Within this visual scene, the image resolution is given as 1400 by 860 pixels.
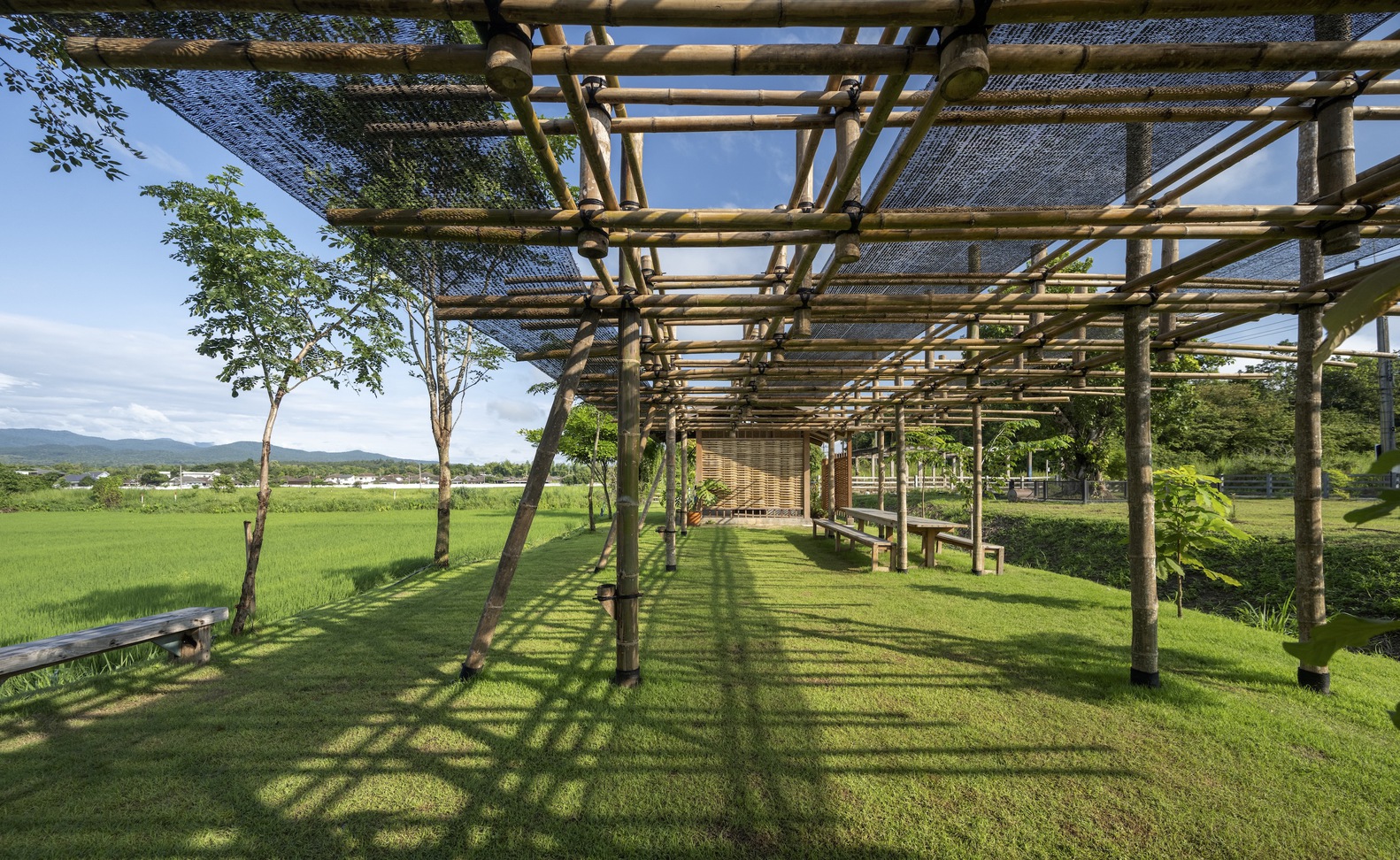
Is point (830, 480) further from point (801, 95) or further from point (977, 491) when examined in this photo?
point (801, 95)

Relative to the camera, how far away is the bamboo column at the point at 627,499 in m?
4.89

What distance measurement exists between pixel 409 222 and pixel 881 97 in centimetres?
279

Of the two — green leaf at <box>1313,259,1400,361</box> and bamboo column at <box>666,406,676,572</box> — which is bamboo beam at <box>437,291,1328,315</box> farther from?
bamboo column at <box>666,406,676,572</box>

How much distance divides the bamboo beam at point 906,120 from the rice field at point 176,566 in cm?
584

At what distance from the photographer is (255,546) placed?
6770mm

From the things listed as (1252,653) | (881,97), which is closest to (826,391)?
(1252,653)

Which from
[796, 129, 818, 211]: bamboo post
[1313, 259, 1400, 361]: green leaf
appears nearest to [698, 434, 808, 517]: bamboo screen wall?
[796, 129, 818, 211]: bamboo post

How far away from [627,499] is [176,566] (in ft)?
37.3

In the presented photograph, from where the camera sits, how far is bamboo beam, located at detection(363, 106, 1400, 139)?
315cm

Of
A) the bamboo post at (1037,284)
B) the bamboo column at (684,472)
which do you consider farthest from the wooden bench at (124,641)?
the bamboo column at (684,472)

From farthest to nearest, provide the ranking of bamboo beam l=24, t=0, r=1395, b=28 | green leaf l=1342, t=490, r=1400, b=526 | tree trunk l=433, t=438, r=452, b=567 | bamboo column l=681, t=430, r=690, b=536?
1. bamboo column l=681, t=430, r=690, b=536
2. tree trunk l=433, t=438, r=452, b=567
3. bamboo beam l=24, t=0, r=1395, b=28
4. green leaf l=1342, t=490, r=1400, b=526

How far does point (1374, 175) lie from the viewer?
3.40 metres

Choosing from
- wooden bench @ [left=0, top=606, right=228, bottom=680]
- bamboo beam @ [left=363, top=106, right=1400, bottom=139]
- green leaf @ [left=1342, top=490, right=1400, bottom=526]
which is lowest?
wooden bench @ [left=0, top=606, right=228, bottom=680]

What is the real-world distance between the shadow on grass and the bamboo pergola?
2.46 ft
